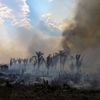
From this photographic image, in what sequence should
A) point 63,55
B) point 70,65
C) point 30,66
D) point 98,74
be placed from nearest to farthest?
1. point 98,74
2. point 63,55
3. point 70,65
4. point 30,66

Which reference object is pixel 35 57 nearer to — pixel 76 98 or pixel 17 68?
pixel 17 68

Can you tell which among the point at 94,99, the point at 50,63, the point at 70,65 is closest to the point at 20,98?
the point at 94,99

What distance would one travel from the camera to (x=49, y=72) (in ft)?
541

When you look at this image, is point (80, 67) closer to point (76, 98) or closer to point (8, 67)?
point (8, 67)

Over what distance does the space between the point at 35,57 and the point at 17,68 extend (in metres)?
27.5

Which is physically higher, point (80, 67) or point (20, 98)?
point (80, 67)

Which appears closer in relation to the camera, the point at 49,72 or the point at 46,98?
the point at 46,98

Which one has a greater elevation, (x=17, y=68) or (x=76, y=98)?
(x=17, y=68)

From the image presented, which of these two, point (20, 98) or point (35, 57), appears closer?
point (20, 98)

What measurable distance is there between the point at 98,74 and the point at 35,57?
187 feet

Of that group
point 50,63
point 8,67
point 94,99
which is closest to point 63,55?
point 50,63

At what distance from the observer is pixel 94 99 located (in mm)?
50906

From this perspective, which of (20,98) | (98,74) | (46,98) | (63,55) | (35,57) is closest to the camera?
(20,98)

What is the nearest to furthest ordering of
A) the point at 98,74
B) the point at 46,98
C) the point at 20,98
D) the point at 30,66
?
the point at 20,98, the point at 46,98, the point at 98,74, the point at 30,66
